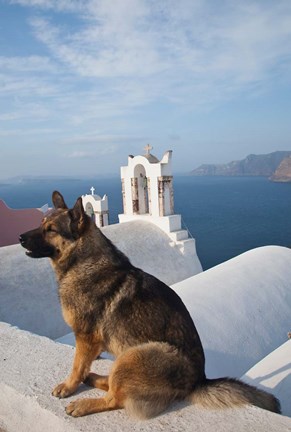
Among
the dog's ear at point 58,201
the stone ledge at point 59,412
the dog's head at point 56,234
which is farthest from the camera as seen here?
the dog's ear at point 58,201

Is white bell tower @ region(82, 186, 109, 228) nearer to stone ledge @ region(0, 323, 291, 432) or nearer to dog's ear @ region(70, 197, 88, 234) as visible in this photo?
stone ledge @ region(0, 323, 291, 432)

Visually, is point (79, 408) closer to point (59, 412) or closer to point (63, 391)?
point (59, 412)

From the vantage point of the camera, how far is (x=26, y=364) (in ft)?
10.1

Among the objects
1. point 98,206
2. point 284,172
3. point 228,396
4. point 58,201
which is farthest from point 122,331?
point 284,172

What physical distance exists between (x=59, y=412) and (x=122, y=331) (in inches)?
25.2

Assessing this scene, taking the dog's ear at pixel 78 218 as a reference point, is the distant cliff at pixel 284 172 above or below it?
below

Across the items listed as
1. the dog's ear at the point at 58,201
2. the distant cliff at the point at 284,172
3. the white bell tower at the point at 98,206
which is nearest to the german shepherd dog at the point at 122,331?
the dog's ear at the point at 58,201

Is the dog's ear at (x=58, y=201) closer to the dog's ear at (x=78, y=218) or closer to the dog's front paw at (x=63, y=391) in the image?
the dog's ear at (x=78, y=218)

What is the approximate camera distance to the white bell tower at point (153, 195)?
37.1 ft

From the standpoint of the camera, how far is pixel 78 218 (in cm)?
280

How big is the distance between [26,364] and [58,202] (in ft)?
4.31

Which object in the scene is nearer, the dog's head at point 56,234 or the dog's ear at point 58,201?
the dog's head at point 56,234

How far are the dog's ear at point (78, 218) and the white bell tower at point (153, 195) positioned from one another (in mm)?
8403

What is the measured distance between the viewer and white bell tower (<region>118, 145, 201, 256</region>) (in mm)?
11320
